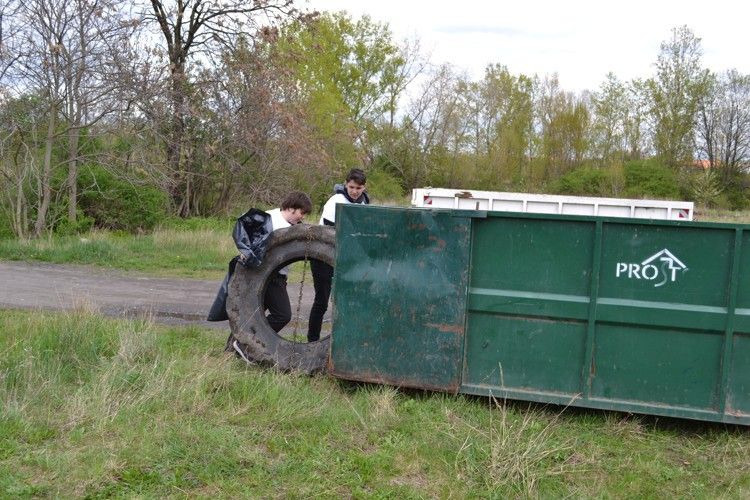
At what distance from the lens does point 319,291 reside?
691 centimetres

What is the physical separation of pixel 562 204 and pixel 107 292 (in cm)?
675

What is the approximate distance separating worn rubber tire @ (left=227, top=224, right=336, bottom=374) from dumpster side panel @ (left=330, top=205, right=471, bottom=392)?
1.53 ft

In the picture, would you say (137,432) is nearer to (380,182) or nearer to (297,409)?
(297,409)

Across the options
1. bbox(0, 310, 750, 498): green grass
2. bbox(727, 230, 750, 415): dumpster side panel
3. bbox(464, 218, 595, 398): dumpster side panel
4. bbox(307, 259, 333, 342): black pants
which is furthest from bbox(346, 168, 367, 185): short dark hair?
bbox(727, 230, 750, 415): dumpster side panel

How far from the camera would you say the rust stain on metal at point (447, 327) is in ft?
18.0

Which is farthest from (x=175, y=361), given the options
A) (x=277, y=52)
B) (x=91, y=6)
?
(x=277, y=52)

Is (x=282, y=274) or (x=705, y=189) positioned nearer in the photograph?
(x=282, y=274)

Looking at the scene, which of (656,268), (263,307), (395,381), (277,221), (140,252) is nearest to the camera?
(656,268)

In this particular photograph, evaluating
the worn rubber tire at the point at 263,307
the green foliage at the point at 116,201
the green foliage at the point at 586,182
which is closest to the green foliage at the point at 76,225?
the green foliage at the point at 116,201

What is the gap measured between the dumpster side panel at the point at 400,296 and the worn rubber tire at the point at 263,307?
1.53ft

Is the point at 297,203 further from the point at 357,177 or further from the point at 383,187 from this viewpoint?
the point at 383,187

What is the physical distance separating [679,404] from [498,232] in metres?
1.65

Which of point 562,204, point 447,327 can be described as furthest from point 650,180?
point 447,327

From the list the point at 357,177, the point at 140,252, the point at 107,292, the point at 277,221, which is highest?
the point at 357,177
